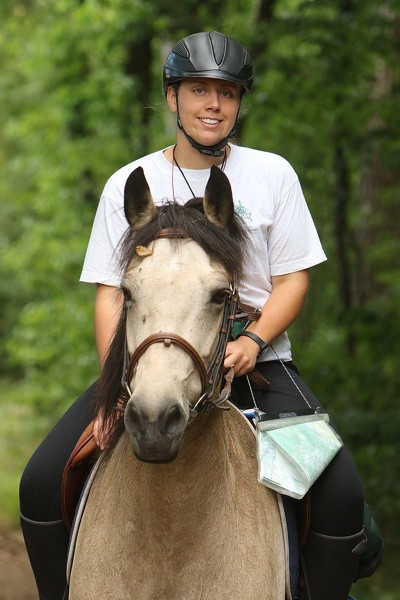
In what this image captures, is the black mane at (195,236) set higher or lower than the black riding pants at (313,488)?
higher

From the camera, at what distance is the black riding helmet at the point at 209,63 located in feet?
13.9

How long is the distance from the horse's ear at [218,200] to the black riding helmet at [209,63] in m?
0.69

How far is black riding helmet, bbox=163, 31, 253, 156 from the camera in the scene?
4234 millimetres

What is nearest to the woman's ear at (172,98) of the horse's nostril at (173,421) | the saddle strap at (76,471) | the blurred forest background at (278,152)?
the saddle strap at (76,471)

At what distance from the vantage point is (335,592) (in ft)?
13.5

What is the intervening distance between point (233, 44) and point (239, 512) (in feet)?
6.95

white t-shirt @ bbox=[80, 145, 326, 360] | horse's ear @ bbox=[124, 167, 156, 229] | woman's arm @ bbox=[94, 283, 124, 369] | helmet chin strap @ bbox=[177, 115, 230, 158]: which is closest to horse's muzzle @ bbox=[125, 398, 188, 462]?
horse's ear @ bbox=[124, 167, 156, 229]

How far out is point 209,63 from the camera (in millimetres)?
4238

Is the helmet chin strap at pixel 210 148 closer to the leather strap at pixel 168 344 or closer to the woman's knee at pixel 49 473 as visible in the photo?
the woman's knee at pixel 49 473

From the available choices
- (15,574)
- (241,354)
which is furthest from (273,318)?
(15,574)

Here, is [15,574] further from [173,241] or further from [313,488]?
[173,241]

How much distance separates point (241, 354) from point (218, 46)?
4.88ft

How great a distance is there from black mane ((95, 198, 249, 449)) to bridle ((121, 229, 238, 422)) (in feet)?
0.15

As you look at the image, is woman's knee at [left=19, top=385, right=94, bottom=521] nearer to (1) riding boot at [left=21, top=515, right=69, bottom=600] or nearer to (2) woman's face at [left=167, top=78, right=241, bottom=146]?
(1) riding boot at [left=21, top=515, right=69, bottom=600]
